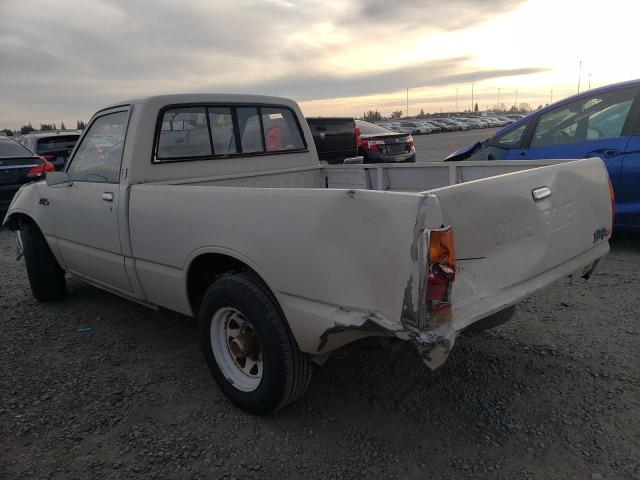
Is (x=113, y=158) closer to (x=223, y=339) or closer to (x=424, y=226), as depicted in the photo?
(x=223, y=339)

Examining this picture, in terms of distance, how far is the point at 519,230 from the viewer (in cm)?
260

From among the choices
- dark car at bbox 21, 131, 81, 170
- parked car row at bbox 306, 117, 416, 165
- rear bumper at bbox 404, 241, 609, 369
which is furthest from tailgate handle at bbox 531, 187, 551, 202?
dark car at bbox 21, 131, 81, 170

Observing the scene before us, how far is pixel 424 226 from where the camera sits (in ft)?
6.76

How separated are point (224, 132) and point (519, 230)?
8.49ft

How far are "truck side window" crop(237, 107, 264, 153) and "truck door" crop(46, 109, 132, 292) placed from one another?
0.95 metres

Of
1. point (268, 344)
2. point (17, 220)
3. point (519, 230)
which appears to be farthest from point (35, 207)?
point (519, 230)

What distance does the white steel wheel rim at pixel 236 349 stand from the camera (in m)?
2.90

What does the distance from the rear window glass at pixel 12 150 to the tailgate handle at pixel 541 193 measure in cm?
923

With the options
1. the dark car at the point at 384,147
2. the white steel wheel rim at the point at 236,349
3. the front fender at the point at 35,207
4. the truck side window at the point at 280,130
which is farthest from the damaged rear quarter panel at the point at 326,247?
the dark car at the point at 384,147

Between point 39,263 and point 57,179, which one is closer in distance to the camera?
point 57,179

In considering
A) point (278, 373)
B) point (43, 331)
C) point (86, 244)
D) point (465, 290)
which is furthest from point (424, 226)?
point (43, 331)

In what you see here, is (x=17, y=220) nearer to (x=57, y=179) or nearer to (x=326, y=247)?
(x=57, y=179)

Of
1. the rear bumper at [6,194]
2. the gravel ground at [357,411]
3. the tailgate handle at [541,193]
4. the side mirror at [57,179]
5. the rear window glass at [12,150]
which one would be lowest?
the gravel ground at [357,411]

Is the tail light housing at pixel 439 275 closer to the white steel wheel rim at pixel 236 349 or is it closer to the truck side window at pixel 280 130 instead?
the white steel wheel rim at pixel 236 349
